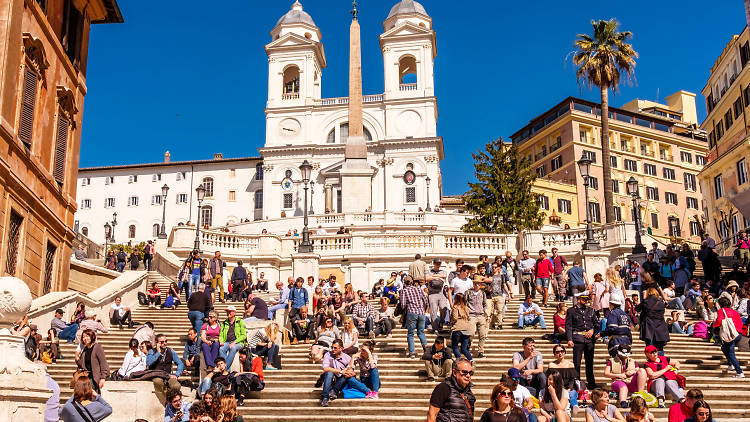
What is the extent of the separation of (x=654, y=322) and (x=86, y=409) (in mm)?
10847

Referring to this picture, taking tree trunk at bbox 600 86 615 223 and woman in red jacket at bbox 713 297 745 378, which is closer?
woman in red jacket at bbox 713 297 745 378

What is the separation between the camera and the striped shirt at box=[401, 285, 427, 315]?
16.7 meters

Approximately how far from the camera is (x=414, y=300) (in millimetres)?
16719

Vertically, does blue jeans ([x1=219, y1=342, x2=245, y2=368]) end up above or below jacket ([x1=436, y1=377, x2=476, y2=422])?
above

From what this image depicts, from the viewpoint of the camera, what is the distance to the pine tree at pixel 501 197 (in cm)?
4619

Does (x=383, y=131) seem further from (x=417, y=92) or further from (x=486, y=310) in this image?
(x=486, y=310)

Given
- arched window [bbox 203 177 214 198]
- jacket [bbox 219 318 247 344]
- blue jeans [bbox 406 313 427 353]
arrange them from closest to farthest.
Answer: jacket [bbox 219 318 247 344], blue jeans [bbox 406 313 427 353], arched window [bbox 203 177 214 198]

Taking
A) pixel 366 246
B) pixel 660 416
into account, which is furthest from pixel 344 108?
pixel 660 416

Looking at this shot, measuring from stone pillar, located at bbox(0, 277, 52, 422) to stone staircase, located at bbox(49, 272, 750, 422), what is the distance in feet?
15.1

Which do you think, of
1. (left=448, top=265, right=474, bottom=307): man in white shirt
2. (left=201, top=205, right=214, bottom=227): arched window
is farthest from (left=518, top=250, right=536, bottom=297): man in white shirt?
(left=201, top=205, right=214, bottom=227): arched window

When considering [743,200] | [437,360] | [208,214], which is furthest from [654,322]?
[208,214]

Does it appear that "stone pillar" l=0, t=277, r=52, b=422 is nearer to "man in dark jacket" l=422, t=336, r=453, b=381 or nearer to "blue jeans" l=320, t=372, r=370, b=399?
"blue jeans" l=320, t=372, r=370, b=399

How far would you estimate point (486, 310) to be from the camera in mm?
17438

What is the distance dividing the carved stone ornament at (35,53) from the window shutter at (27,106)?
11.3 inches
